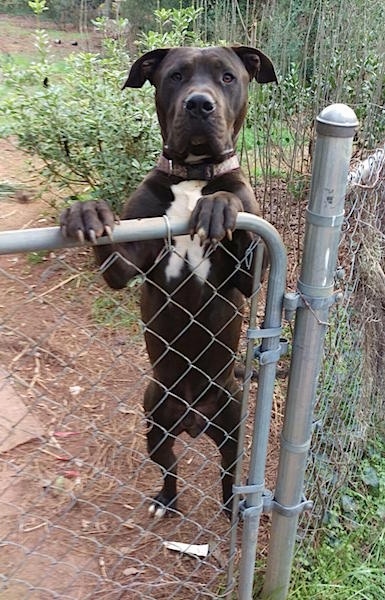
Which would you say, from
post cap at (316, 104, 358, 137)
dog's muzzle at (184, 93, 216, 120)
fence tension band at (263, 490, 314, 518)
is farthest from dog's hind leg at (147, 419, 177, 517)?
post cap at (316, 104, 358, 137)

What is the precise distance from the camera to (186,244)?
2453 millimetres

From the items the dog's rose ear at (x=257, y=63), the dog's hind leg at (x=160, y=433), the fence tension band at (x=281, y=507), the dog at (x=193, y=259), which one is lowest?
the dog's hind leg at (x=160, y=433)

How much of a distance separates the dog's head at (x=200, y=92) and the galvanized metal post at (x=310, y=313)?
A: 696mm

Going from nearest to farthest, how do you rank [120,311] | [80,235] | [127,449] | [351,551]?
[80,235] < [351,551] < [127,449] < [120,311]

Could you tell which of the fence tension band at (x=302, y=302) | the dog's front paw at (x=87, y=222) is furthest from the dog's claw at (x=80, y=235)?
the fence tension band at (x=302, y=302)

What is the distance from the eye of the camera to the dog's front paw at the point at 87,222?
153cm

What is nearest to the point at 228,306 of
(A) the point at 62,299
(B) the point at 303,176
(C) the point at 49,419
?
(C) the point at 49,419

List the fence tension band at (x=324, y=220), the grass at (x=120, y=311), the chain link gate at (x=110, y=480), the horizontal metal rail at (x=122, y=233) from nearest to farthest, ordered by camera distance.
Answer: the horizontal metal rail at (x=122, y=233)
the fence tension band at (x=324, y=220)
the chain link gate at (x=110, y=480)
the grass at (x=120, y=311)

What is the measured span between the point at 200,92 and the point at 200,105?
7 cm

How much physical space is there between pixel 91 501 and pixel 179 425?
70 cm

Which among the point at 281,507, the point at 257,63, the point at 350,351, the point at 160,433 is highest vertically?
the point at 257,63

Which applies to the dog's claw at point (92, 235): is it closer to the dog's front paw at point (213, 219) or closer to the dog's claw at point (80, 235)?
the dog's claw at point (80, 235)

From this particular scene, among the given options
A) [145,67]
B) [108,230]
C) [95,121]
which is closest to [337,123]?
[108,230]

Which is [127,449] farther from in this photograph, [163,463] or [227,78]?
[227,78]
